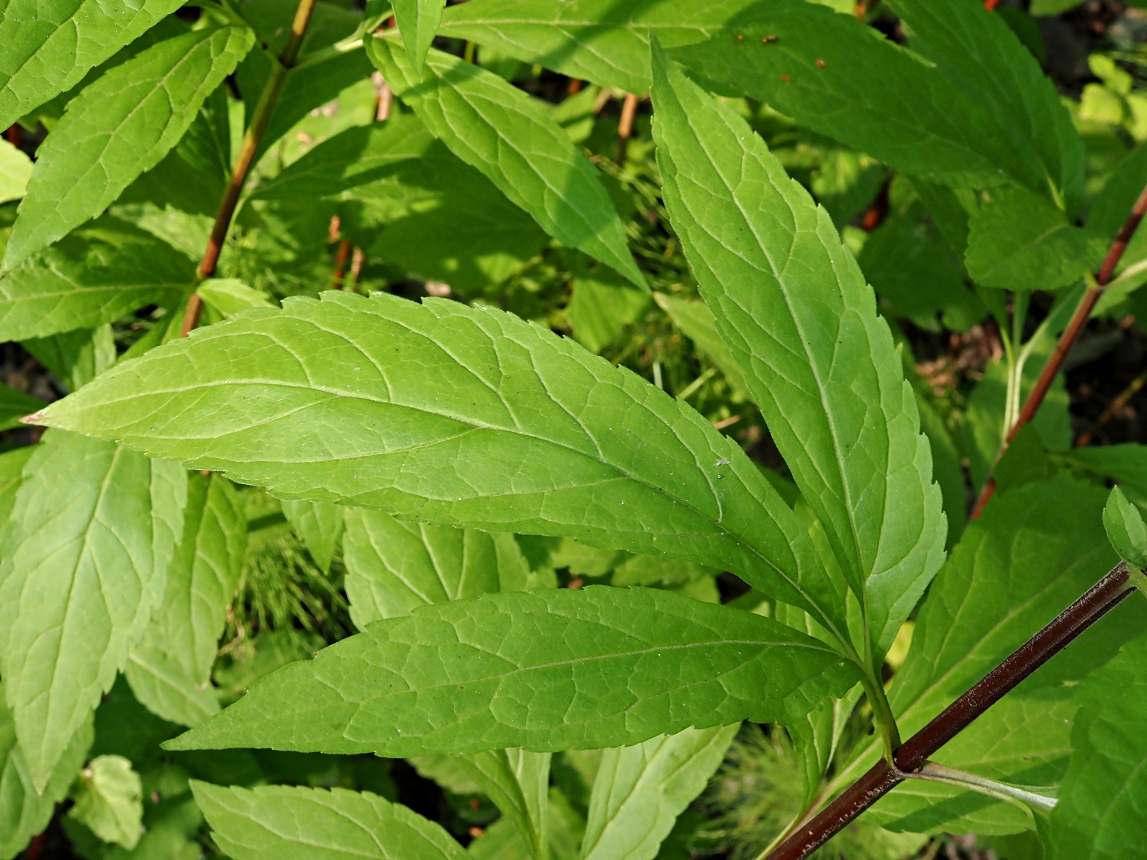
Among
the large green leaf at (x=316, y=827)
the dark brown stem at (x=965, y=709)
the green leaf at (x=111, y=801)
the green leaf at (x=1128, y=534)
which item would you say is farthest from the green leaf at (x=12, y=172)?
the green leaf at (x=1128, y=534)

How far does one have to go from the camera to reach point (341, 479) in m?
0.97

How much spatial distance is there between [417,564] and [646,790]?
53 centimetres

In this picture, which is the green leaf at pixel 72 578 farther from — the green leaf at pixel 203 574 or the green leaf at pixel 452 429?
the green leaf at pixel 452 429

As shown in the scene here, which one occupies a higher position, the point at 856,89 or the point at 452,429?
the point at 856,89

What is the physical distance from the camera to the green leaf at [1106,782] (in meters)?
0.78

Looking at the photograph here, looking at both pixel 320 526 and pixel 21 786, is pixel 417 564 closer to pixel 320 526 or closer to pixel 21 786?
pixel 320 526

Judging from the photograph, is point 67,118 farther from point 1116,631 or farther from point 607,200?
point 1116,631

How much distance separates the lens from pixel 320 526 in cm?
178

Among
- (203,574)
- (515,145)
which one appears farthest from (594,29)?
(203,574)

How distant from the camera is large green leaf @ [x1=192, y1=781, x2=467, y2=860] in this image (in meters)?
1.44

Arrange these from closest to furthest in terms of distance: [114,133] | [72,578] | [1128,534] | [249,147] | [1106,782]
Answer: [1106,782], [1128,534], [114,133], [72,578], [249,147]

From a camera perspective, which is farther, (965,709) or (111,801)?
(111,801)

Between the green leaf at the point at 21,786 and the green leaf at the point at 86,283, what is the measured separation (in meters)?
1.00

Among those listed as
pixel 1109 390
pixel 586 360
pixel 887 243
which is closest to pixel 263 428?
pixel 586 360
